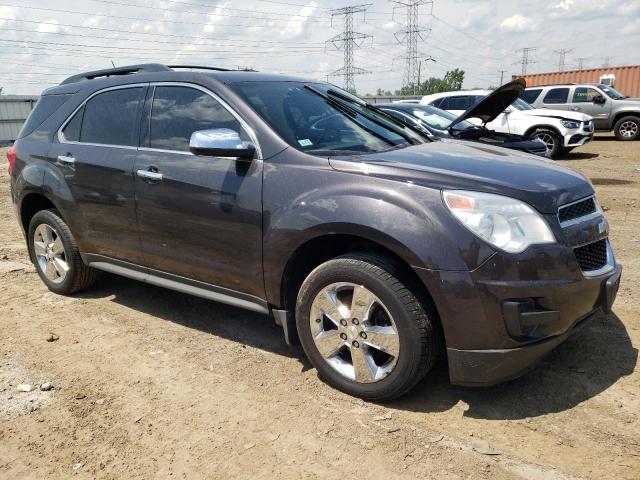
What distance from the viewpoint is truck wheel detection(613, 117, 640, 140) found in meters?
17.7

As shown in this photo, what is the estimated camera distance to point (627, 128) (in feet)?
58.9

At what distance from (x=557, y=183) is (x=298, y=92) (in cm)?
178

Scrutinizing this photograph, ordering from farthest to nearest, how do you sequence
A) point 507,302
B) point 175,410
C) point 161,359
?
point 161,359 → point 175,410 → point 507,302

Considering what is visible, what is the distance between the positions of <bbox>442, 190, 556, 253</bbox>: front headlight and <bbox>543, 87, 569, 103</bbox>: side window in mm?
16986

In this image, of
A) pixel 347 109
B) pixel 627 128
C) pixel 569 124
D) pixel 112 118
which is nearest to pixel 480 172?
pixel 347 109

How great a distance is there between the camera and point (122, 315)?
452 centimetres

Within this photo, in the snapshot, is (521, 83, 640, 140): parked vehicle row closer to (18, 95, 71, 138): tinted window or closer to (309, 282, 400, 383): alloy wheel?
(18, 95, 71, 138): tinted window

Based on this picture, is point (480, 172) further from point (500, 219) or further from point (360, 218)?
point (360, 218)

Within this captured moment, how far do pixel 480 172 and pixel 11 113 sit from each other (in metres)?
26.3

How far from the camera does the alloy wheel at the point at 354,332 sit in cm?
294

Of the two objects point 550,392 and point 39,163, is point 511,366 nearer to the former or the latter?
point 550,392

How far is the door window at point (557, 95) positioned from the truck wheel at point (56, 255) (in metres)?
16.6

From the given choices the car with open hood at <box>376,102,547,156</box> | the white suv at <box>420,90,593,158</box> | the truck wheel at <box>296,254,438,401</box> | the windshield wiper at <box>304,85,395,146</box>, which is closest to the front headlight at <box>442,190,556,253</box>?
the truck wheel at <box>296,254,438,401</box>

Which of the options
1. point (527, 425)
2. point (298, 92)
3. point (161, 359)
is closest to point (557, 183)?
point (527, 425)
